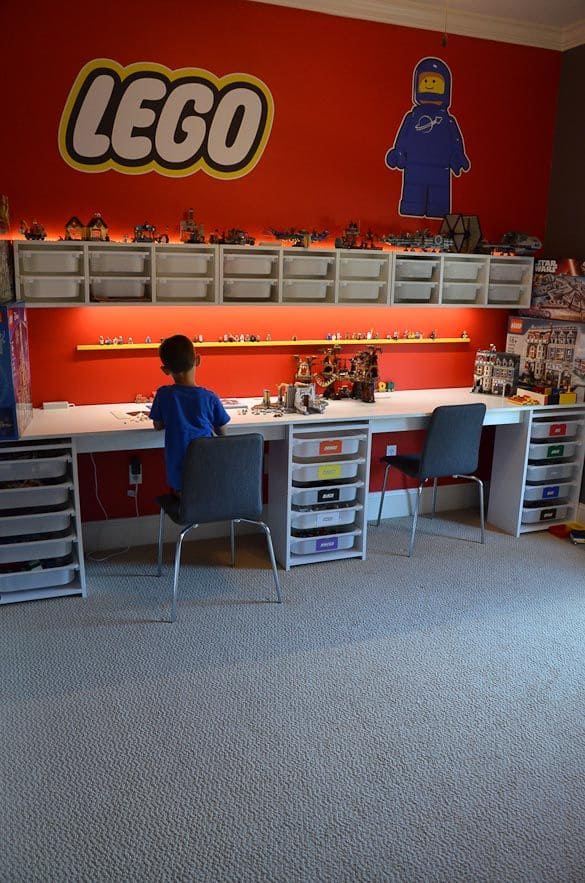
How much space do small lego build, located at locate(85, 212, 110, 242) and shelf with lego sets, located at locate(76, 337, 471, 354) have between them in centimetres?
58

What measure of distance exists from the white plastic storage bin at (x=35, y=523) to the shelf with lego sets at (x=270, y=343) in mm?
993

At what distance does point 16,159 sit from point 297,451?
6.78 ft

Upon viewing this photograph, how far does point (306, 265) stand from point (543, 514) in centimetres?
219

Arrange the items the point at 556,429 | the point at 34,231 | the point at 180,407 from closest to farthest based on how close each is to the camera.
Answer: the point at 180,407 < the point at 34,231 < the point at 556,429

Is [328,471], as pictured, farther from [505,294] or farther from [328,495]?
[505,294]

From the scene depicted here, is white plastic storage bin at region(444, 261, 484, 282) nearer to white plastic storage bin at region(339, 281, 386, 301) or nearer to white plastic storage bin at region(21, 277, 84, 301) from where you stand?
white plastic storage bin at region(339, 281, 386, 301)

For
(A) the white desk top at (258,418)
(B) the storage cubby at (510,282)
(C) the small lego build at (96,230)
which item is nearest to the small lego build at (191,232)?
(C) the small lego build at (96,230)

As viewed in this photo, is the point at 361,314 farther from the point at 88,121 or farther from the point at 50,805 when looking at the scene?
the point at 50,805

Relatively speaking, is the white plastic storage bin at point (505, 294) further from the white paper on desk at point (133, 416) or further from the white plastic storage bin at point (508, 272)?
the white paper on desk at point (133, 416)

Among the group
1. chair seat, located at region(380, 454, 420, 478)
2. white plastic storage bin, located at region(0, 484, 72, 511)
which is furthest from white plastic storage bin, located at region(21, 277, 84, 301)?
chair seat, located at region(380, 454, 420, 478)

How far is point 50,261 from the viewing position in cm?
362

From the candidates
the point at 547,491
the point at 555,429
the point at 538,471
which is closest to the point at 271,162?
the point at 555,429

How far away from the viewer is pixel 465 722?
2693 millimetres

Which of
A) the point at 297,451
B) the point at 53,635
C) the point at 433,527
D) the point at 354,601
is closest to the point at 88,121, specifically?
the point at 297,451
